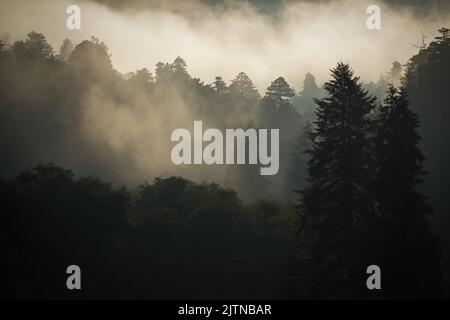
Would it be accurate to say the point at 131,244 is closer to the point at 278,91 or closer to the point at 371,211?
the point at 371,211

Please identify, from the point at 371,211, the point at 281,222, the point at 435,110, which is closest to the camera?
the point at 371,211

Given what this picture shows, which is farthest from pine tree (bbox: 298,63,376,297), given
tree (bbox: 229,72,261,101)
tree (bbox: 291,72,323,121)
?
tree (bbox: 291,72,323,121)

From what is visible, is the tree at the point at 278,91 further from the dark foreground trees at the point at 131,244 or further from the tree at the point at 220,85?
the dark foreground trees at the point at 131,244

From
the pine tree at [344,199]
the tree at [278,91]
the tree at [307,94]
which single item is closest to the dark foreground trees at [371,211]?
the pine tree at [344,199]

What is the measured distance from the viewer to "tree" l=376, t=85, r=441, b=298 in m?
30.9

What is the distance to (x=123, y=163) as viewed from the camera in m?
86.9

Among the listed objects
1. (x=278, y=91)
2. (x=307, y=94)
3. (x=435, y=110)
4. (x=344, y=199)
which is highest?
(x=307, y=94)

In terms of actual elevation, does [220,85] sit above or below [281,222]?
above

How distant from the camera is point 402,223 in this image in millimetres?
31594

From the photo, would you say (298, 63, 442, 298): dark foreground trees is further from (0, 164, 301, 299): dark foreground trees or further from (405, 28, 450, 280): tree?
(405, 28, 450, 280): tree

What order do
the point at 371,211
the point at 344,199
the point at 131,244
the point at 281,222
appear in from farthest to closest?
the point at 281,222 → the point at 131,244 → the point at 371,211 → the point at 344,199

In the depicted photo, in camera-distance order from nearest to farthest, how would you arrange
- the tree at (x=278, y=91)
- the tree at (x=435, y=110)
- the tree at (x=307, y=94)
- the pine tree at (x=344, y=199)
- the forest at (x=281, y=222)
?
the pine tree at (x=344, y=199), the forest at (x=281, y=222), the tree at (x=435, y=110), the tree at (x=278, y=91), the tree at (x=307, y=94)

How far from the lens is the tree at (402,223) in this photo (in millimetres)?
30922

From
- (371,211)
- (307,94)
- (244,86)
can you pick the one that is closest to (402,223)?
(371,211)
